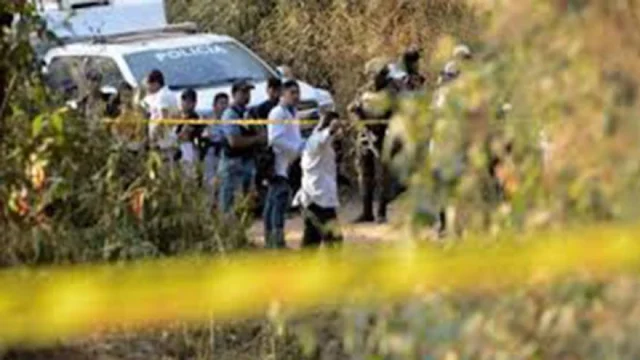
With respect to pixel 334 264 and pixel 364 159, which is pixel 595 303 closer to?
pixel 334 264

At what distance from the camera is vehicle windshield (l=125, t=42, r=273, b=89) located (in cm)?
1498

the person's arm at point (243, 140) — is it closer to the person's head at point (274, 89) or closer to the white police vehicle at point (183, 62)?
the person's head at point (274, 89)

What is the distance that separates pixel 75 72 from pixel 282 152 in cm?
200

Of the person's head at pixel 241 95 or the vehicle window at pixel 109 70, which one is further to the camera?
the vehicle window at pixel 109 70

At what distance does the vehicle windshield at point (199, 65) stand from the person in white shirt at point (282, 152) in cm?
290

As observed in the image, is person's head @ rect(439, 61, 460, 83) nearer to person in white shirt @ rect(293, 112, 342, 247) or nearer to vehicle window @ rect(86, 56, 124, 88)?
person in white shirt @ rect(293, 112, 342, 247)

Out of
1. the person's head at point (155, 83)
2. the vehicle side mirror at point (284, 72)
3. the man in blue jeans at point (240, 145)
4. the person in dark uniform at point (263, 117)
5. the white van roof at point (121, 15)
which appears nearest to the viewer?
the man in blue jeans at point (240, 145)

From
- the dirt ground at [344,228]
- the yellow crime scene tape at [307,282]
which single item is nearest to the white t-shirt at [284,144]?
the dirt ground at [344,228]

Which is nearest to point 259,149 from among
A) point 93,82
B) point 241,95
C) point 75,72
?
point 241,95

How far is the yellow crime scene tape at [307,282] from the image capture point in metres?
2.70

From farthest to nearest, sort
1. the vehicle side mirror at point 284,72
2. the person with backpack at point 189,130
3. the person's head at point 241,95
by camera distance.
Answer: the vehicle side mirror at point 284,72 < the person's head at point 241,95 < the person with backpack at point 189,130

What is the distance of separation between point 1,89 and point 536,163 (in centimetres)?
466

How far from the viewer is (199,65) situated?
1530cm

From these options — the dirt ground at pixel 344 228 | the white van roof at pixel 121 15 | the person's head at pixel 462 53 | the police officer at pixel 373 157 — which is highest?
the white van roof at pixel 121 15
